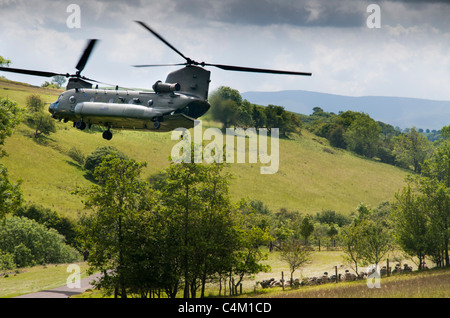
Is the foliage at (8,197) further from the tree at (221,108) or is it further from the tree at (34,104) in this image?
the tree at (34,104)

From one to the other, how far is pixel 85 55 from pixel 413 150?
511 feet

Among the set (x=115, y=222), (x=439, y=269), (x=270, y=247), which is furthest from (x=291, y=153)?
(x=115, y=222)

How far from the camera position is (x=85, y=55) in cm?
3672

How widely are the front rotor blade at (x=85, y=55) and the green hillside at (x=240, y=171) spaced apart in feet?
176

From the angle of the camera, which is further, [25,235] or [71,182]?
[71,182]

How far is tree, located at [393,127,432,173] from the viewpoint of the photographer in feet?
558

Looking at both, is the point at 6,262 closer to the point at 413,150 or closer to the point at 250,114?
the point at 250,114

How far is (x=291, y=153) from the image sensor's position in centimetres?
15650

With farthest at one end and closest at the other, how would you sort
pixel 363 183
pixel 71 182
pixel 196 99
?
1. pixel 363 183
2. pixel 71 182
3. pixel 196 99

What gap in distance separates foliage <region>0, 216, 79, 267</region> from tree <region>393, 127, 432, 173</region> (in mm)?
133003

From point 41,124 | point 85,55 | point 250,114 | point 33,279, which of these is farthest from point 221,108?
point 41,124
